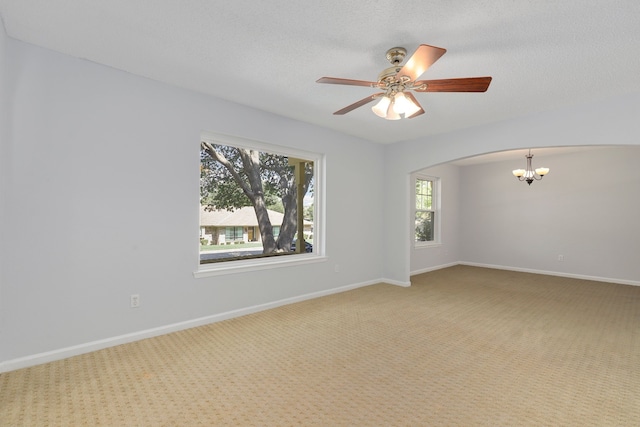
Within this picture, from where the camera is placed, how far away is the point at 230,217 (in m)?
4.01

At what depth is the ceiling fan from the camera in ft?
6.81

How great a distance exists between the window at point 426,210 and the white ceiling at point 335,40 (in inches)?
144

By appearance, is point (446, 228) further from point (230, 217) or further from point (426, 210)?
point (230, 217)

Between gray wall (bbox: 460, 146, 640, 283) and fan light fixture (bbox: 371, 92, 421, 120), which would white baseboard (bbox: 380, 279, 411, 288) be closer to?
gray wall (bbox: 460, 146, 640, 283)

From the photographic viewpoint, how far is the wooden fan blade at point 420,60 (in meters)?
1.89

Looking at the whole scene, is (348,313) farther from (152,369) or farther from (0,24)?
(0,24)

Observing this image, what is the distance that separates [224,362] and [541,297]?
4.77m

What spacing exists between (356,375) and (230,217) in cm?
240

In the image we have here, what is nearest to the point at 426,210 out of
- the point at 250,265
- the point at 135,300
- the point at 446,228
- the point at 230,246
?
the point at 446,228

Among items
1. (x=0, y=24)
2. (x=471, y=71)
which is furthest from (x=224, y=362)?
(x=471, y=71)

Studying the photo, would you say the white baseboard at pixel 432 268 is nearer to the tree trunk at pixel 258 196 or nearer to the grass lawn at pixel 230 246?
the tree trunk at pixel 258 196

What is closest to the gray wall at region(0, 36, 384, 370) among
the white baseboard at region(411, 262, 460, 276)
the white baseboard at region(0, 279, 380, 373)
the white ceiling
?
the white baseboard at region(0, 279, 380, 373)

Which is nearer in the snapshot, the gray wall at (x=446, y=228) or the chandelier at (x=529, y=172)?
the chandelier at (x=529, y=172)


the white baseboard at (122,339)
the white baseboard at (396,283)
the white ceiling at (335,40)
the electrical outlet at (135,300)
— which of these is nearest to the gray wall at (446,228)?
the white baseboard at (396,283)
